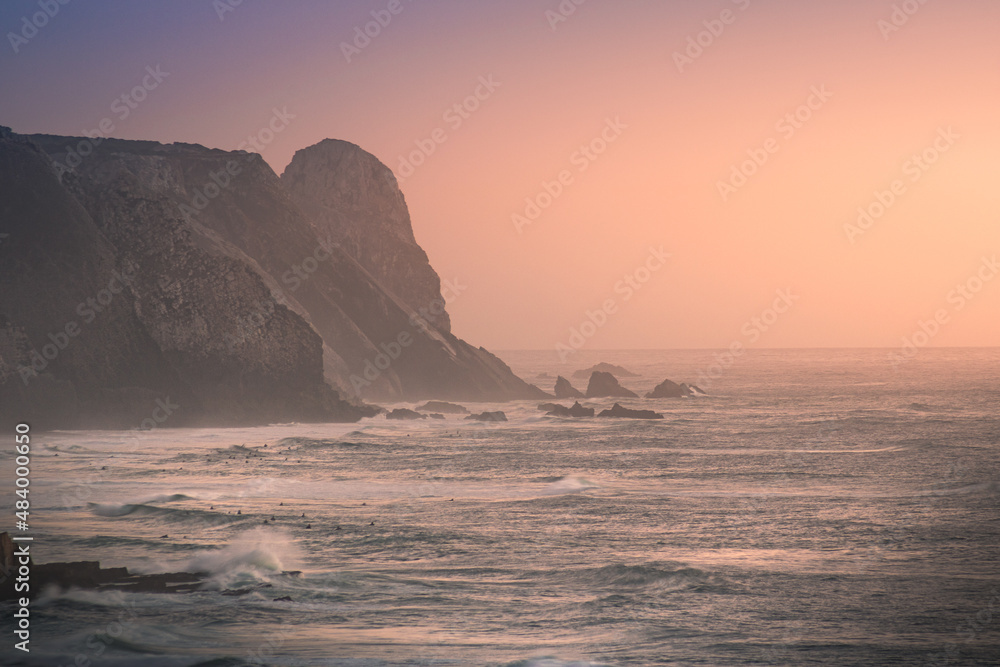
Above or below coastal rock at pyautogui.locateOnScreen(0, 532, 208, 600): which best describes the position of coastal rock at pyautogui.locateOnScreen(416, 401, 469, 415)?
above

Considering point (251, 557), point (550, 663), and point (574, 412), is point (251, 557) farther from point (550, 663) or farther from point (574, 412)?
point (574, 412)

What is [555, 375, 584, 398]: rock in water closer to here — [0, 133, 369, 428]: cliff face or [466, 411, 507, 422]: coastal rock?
[466, 411, 507, 422]: coastal rock

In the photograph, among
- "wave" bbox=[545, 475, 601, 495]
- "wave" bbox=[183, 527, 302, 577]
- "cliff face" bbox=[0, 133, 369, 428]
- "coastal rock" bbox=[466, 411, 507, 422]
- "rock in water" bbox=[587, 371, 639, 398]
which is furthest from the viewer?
"rock in water" bbox=[587, 371, 639, 398]

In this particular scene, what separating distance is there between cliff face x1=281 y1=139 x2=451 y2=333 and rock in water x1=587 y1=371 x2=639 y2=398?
75.4ft

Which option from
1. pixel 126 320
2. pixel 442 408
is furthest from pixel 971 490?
pixel 126 320

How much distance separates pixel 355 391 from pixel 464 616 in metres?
72.8

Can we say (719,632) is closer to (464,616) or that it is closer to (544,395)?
(464,616)

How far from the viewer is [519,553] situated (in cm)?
2141

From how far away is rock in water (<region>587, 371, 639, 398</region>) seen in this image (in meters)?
104

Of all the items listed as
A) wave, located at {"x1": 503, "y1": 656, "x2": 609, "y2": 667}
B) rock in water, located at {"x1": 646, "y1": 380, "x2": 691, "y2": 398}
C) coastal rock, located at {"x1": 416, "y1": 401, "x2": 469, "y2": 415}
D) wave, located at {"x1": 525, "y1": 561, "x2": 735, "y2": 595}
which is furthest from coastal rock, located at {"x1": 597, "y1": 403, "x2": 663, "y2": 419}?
wave, located at {"x1": 503, "y1": 656, "x2": 609, "y2": 667}

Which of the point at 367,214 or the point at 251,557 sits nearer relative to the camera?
the point at 251,557

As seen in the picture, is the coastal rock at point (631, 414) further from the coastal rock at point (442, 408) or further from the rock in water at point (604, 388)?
the rock in water at point (604, 388)

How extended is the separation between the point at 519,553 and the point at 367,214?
324ft

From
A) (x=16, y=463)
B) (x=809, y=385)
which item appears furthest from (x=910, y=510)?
(x=809, y=385)
